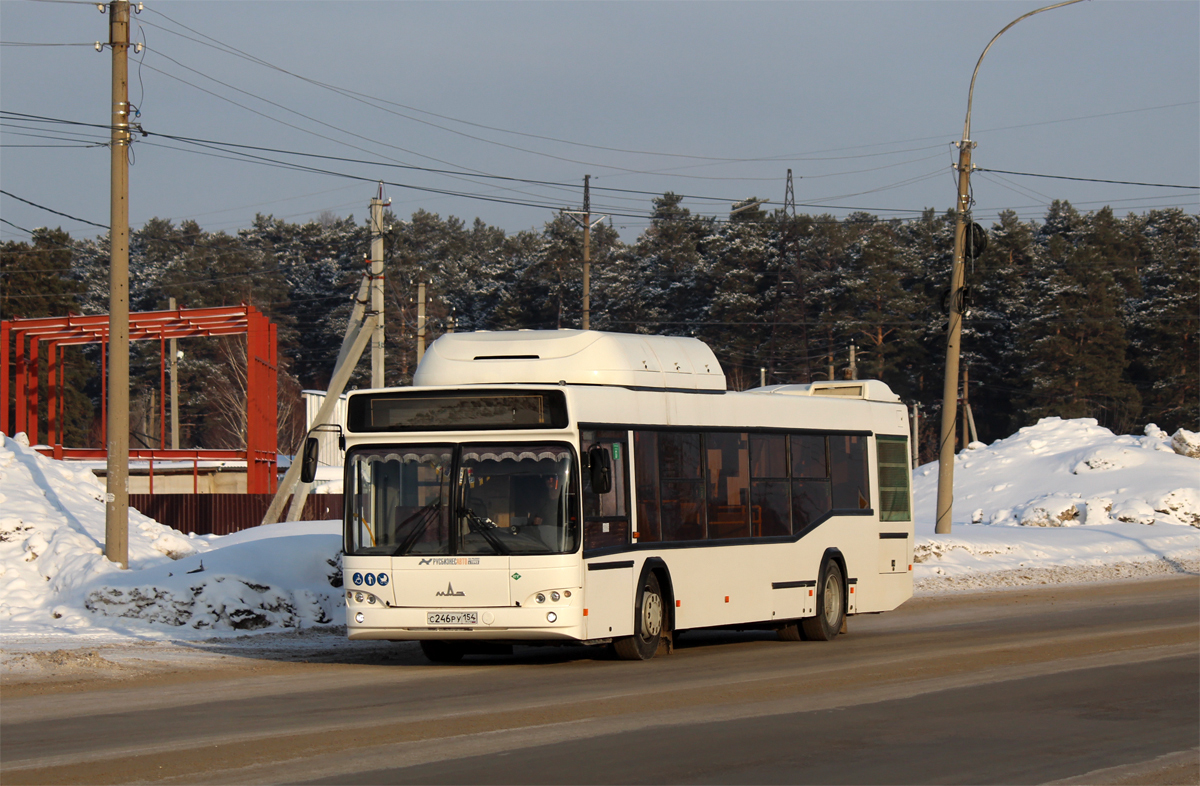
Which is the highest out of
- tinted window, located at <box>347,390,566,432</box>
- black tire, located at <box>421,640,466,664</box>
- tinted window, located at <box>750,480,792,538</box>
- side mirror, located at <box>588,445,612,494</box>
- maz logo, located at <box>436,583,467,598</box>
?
tinted window, located at <box>347,390,566,432</box>

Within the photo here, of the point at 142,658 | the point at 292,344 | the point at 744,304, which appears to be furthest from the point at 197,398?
the point at 142,658

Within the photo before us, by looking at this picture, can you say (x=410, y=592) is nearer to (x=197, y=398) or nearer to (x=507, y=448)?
(x=507, y=448)

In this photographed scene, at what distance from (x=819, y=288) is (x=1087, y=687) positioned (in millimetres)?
74858

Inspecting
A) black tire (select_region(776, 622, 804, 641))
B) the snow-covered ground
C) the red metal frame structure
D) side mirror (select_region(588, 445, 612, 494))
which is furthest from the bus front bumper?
the red metal frame structure

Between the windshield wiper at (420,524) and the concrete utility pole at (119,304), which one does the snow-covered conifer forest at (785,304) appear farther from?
the windshield wiper at (420,524)

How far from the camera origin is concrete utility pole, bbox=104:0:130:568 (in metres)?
20.3

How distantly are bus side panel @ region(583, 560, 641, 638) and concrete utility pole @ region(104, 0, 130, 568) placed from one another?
9255 millimetres

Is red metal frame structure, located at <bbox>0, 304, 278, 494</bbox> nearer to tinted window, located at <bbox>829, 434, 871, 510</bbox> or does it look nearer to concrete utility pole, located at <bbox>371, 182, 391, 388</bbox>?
concrete utility pole, located at <bbox>371, 182, 391, 388</bbox>

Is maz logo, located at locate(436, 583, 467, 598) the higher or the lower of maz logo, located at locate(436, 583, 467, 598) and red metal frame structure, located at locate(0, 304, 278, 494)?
the lower

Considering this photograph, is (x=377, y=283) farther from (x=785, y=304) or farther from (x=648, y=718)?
(x=785, y=304)

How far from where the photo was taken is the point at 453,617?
43.5 feet

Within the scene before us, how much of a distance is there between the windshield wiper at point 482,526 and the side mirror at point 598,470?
1.02 meters

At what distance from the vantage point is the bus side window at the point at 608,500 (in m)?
13.5

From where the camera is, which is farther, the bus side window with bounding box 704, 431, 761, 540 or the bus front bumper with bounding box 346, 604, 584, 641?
the bus side window with bounding box 704, 431, 761, 540
